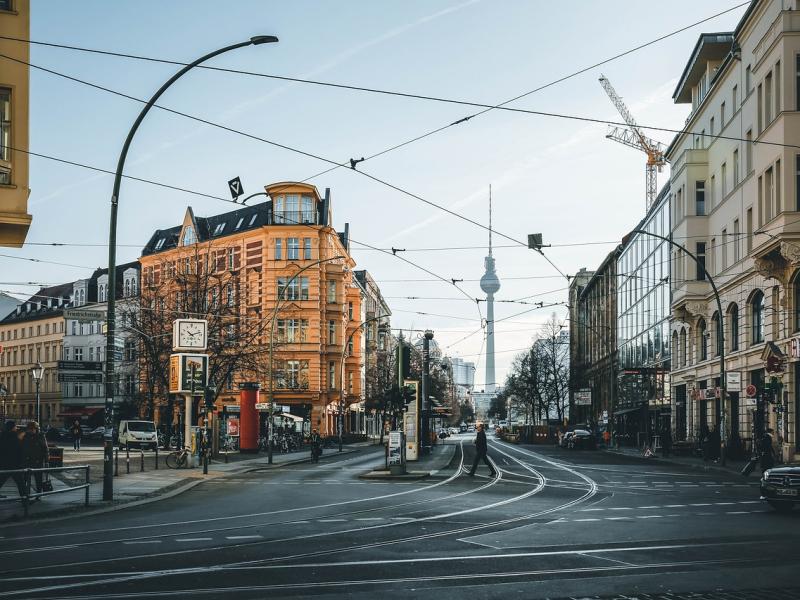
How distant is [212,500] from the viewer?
23156 mm

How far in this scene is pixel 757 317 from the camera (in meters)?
43.4

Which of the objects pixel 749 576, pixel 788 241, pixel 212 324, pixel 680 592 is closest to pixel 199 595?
pixel 680 592

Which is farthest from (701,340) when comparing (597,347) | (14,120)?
(597,347)

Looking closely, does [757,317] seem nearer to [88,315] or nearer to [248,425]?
[248,425]

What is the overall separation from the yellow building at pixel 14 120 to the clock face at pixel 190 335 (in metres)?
13.3

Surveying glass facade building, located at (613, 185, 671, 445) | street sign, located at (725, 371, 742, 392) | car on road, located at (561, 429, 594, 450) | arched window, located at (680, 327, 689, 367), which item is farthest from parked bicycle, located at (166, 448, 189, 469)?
car on road, located at (561, 429, 594, 450)

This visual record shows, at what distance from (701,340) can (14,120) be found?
41489 mm

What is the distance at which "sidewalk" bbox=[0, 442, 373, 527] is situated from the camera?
18656 millimetres

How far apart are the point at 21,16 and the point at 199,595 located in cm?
1672

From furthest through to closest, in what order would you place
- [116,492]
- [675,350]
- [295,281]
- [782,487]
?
[295,281], [675,350], [116,492], [782,487]

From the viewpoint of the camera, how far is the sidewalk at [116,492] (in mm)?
18656

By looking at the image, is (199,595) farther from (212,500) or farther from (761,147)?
(761,147)

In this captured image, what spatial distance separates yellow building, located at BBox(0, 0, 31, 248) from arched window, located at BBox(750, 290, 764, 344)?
3143 cm

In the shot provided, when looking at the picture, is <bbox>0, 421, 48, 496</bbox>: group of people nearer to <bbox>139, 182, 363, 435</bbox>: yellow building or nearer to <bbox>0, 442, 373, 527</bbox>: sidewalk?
<bbox>0, 442, 373, 527</bbox>: sidewalk
